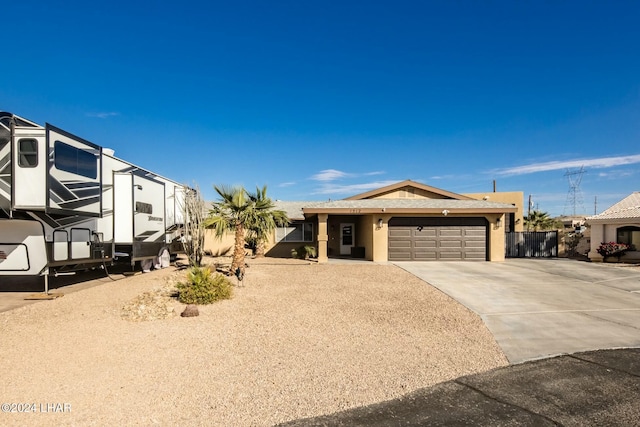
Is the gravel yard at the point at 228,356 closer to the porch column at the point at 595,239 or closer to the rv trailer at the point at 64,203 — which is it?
the rv trailer at the point at 64,203

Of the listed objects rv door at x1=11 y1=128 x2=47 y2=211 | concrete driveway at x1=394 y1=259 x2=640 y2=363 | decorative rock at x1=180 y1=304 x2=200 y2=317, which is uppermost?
rv door at x1=11 y1=128 x2=47 y2=211

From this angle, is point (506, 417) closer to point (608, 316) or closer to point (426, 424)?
point (426, 424)

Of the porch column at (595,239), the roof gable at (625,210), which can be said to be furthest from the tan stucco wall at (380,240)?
the roof gable at (625,210)

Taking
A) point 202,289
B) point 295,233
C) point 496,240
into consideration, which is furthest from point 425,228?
point 202,289

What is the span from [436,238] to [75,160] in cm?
1606

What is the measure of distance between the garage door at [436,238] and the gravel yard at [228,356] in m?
9.23

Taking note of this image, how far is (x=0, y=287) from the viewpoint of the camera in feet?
35.5

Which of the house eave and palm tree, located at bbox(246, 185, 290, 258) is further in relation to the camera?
the house eave

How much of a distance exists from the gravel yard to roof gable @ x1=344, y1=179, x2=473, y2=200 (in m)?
12.0

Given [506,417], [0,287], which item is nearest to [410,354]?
[506,417]

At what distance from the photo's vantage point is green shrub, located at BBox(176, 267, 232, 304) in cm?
893

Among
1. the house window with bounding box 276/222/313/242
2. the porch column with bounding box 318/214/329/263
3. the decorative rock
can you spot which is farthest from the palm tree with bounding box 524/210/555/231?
the decorative rock

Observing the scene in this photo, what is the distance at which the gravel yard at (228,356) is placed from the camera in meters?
4.14

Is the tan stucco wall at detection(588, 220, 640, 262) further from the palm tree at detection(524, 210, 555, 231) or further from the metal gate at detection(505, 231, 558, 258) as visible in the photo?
the palm tree at detection(524, 210, 555, 231)
